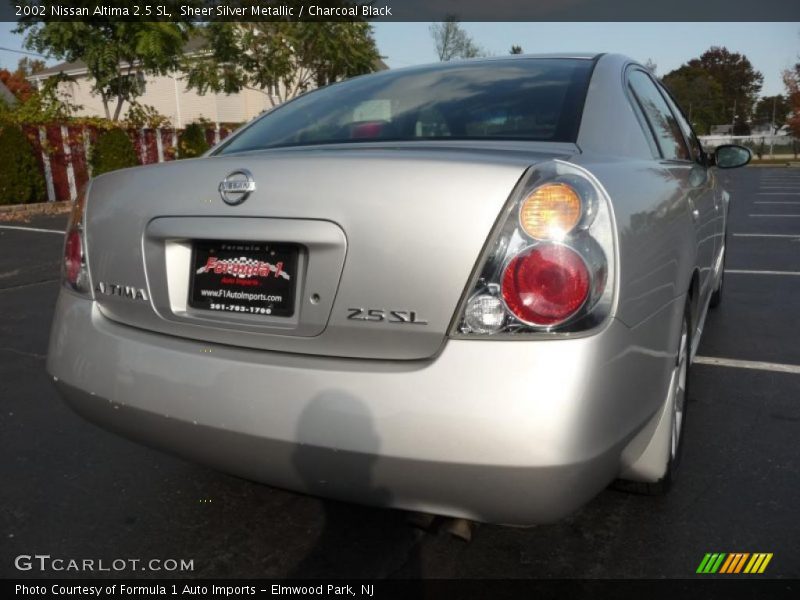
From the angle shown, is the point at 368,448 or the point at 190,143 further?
the point at 190,143

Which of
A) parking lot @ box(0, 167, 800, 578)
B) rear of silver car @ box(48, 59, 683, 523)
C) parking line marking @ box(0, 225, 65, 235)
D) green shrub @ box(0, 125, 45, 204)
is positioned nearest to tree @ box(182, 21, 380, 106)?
green shrub @ box(0, 125, 45, 204)

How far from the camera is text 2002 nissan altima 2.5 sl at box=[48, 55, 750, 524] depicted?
154 centimetres

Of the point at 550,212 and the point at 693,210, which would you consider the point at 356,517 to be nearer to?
the point at 550,212

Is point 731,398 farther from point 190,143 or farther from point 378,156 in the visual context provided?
point 190,143

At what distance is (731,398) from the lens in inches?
130

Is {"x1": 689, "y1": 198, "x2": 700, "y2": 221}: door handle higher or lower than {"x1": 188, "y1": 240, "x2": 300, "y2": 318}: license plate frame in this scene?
higher

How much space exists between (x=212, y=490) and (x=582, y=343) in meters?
1.57

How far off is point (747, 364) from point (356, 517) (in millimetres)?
2581

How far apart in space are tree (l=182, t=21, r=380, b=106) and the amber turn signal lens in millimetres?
20330

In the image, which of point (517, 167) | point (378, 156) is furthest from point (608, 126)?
point (378, 156)

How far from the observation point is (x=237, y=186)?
71.3 inches

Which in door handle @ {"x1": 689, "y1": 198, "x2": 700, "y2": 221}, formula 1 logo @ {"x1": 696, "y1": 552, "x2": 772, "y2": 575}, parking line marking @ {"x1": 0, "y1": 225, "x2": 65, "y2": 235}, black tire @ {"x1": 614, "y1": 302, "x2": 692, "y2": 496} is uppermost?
door handle @ {"x1": 689, "y1": 198, "x2": 700, "y2": 221}

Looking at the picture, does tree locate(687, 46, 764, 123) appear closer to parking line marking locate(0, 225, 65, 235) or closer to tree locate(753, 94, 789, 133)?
tree locate(753, 94, 789, 133)

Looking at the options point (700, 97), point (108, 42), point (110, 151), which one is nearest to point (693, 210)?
point (110, 151)
